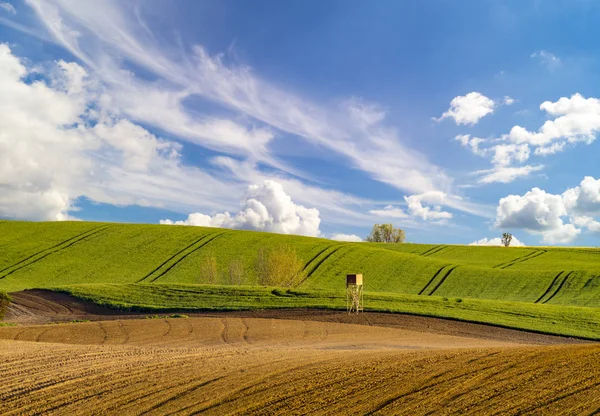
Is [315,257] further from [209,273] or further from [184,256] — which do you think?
[184,256]

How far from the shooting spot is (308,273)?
6650cm

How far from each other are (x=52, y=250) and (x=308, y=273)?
118 feet

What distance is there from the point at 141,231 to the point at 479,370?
74.7 m

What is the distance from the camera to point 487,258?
271ft

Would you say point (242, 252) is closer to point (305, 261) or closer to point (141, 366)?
point (305, 261)

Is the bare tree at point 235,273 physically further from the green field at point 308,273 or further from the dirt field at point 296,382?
the dirt field at point 296,382

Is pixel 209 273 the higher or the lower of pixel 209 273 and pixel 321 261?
the lower

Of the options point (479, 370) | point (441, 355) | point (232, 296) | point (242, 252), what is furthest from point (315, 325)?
point (242, 252)

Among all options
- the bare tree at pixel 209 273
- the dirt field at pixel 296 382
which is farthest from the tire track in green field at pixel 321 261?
the dirt field at pixel 296 382

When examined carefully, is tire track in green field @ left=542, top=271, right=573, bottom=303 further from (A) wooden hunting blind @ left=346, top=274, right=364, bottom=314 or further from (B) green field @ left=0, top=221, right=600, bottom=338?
(A) wooden hunting blind @ left=346, top=274, right=364, bottom=314

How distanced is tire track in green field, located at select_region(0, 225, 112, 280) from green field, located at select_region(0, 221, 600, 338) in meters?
0.13

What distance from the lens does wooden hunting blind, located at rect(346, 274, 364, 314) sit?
36.0 m

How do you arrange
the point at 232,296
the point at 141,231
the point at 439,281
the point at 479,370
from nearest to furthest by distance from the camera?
the point at 479,370
the point at 232,296
the point at 439,281
the point at 141,231

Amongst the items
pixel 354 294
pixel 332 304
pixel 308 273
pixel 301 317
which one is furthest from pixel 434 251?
pixel 301 317
